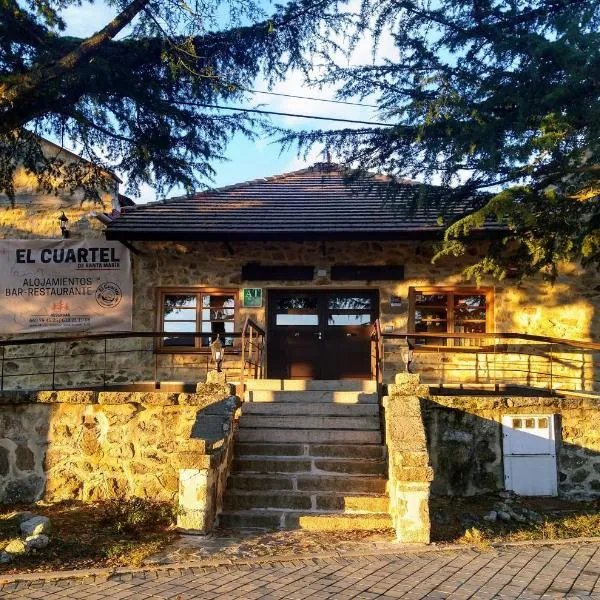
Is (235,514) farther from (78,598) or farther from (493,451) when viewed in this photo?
(493,451)

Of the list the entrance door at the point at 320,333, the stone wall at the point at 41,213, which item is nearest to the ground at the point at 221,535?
the entrance door at the point at 320,333

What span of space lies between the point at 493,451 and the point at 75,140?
6.70m

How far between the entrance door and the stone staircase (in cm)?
333

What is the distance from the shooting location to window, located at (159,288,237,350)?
12.4m

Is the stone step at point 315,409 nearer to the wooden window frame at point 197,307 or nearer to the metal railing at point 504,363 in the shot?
the metal railing at point 504,363

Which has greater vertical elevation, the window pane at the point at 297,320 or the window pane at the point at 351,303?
the window pane at the point at 351,303

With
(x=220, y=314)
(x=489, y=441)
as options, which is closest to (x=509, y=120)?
(x=489, y=441)

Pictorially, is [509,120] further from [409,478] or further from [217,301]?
→ [217,301]

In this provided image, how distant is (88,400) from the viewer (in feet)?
25.7

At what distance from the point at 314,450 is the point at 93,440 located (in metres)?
2.77

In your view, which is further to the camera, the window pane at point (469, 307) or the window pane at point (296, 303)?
the window pane at point (296, 303)

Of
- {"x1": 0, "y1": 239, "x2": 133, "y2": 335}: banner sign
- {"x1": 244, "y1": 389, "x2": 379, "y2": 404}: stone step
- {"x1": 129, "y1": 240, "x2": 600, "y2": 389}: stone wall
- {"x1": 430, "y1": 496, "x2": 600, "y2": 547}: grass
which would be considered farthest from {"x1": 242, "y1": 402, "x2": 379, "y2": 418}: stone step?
{"x1": 0, "y1": 239, "x2": 133, "y2": 335}: banner sign

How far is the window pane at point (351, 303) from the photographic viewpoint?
1248cm

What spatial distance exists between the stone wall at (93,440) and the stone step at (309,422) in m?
0.61
